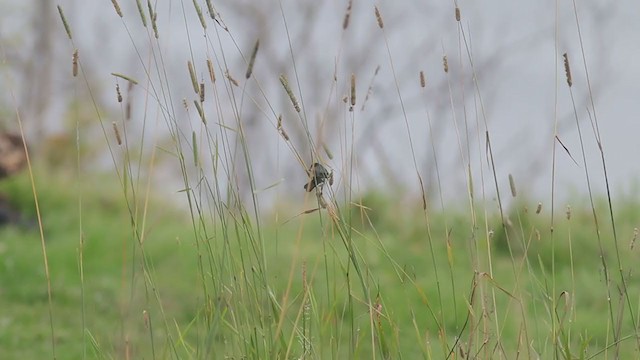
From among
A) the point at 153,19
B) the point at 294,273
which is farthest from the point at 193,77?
the point at 294,273

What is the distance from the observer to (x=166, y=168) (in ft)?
75.3

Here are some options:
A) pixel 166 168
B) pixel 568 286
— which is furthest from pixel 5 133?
pixel 166 168

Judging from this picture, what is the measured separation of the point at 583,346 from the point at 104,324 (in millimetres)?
4124

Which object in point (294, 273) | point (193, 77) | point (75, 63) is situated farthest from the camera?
point (294, 273)

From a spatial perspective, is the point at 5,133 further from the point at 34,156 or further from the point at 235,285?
the point at 235,285

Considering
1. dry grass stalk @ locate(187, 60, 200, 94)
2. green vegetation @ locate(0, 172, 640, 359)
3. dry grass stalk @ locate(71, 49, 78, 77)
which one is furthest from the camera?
green vegetation @ locate(0, 172, 640, 359)

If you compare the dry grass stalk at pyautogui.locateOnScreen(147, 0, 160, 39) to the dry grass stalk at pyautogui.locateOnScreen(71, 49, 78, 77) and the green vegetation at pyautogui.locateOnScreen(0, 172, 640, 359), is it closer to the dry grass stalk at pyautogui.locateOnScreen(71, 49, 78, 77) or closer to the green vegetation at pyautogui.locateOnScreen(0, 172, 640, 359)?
the dry grass stalk at pyautogui.locateOnScreen(71, 49, 78, 77)

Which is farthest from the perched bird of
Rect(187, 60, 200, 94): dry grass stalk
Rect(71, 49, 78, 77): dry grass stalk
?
Rect(71, 49, 78, 77): dry grass stalk

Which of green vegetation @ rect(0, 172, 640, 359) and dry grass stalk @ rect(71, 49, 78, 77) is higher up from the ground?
dry grass stalk @ rect(71, 49, 78, 77)

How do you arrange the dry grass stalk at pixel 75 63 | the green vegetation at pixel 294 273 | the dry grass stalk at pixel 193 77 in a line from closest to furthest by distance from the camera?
the dry grass stalk at pixel 193 77, the dry grass stalk at pixel 75 63, the green vegetation at pixel 294 273

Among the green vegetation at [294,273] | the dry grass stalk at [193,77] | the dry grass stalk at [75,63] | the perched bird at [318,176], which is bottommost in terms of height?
the green vegetation at [294,273]

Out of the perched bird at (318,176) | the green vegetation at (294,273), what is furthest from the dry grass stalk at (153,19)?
the green vegetation at (294,273)

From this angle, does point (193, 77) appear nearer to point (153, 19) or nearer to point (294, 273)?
point (153, 19)

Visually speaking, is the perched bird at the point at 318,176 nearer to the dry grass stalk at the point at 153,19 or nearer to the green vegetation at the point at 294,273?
the dry grass stalk at the point at 153,19
